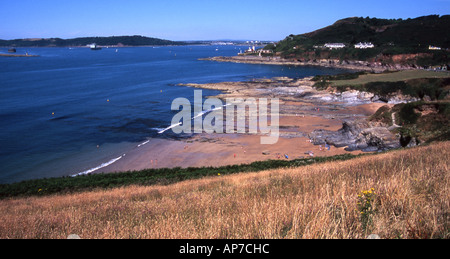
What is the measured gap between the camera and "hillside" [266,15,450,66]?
3749 inches

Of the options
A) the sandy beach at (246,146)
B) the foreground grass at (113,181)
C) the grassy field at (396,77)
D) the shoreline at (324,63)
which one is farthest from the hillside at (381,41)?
the foreground grass at (113,181)

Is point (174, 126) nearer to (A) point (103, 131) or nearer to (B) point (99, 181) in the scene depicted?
(A) point (103, 131)

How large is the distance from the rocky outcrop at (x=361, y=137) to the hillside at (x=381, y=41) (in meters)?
71.7

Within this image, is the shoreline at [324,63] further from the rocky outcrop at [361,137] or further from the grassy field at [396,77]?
the rocky outcrop at [361,137]

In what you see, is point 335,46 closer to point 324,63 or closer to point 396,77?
point 324,63

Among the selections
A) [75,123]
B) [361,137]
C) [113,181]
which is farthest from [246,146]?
[75,123]

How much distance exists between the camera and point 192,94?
201 feet

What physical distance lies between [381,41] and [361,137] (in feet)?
406

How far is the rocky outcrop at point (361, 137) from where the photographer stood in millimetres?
24891

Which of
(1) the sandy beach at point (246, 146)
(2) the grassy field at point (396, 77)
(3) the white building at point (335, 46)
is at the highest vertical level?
A: (3) the white building at point (335, 46)

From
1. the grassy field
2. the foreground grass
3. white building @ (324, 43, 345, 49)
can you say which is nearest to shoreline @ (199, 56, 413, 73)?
white building @ (324, 43, 345, 49)

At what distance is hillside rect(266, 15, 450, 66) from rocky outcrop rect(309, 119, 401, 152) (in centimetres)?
7169

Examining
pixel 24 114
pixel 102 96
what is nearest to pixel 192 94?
pixel 102 96
